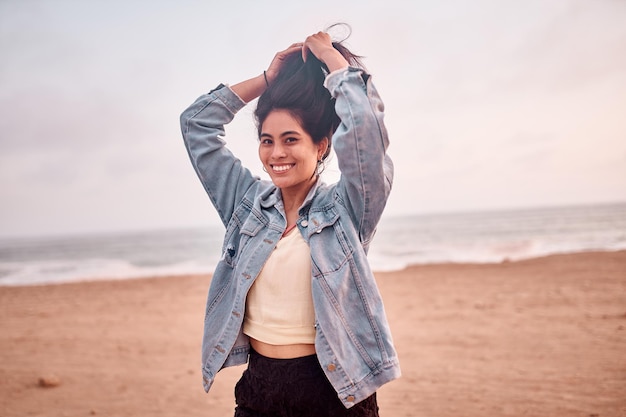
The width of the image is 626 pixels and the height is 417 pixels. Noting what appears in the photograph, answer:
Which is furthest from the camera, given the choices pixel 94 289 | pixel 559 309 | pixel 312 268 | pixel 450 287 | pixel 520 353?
pixel 94 289

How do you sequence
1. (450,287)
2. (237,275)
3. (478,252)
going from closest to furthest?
(237,275), (450,287), (478,252)

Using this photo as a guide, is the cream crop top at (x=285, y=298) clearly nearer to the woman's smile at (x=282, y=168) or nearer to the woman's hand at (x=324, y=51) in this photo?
the woman's smile at (x=282, y=168)

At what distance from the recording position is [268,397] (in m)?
1.64

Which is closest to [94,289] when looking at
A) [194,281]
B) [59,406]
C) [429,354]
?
[194,281]

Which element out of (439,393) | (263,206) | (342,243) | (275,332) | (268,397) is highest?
(263,206)

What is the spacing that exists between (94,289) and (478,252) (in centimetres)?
1314

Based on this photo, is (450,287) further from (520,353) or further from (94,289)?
(94,289)

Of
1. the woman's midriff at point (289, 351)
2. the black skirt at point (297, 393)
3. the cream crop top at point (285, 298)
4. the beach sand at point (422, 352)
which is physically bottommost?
the beach sand at point (422, 352)

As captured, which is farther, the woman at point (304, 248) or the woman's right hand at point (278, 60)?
the woman's right hand at point (278, 60)

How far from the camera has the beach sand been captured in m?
4.03

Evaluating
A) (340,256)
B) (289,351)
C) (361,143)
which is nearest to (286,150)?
(361,143)

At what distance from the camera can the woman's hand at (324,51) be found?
5.47 ft

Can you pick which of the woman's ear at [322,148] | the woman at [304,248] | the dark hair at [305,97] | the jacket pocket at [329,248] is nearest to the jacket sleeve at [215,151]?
the woman at [304,248]

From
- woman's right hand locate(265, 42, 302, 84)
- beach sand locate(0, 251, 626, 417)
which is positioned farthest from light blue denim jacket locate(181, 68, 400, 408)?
beach sand locate(0, 251, 626, 417)
